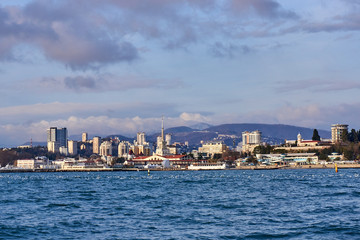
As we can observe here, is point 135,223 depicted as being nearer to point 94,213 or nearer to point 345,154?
point 94,213

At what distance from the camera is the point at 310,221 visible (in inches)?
945

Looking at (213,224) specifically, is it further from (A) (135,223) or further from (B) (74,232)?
(B) (74,232)

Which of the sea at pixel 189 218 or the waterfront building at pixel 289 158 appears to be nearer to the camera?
the sea at pixel 189 218

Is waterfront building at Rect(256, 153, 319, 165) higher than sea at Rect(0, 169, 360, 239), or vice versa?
waterfront building at Rect(256, 153, 319, 165)

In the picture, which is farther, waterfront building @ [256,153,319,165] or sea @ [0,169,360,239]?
waterfront building @ [256,153,319,165]

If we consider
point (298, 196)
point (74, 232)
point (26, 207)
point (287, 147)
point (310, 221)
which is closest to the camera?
point (74, 232)

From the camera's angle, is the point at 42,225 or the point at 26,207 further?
the point at 26,207

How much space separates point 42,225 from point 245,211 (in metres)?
9.66

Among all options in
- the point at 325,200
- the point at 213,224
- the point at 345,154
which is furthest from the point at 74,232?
the point at 345,154

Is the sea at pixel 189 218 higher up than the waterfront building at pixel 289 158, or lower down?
lower down

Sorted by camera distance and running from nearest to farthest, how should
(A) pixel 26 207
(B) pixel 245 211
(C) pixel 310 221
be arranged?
(C) pixel 310 221
(B) pixel 245 211
(A) pixel 26 207

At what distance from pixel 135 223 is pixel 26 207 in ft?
33.9

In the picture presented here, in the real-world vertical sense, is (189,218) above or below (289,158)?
below

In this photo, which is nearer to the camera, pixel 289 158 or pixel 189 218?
pixel 189 218
